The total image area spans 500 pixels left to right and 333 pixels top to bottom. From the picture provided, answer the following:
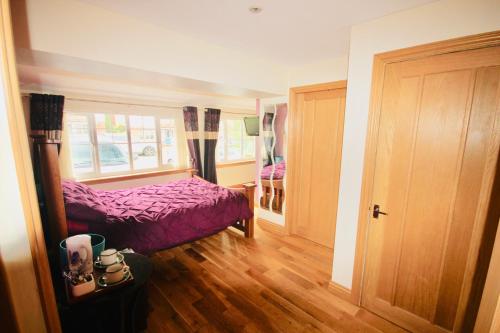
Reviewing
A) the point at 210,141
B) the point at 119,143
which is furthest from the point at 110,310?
the point at 210,141

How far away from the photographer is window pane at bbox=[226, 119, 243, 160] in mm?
5805

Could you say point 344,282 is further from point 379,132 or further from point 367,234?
point 379,132

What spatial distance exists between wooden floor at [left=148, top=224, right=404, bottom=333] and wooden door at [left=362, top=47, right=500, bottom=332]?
1.24 ft

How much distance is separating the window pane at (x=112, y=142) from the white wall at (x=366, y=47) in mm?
3928

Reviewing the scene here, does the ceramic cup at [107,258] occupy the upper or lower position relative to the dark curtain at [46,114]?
lower

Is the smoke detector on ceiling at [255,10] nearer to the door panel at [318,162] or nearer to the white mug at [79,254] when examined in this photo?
the door panel at [318,162]

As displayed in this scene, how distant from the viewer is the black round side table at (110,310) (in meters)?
1.19

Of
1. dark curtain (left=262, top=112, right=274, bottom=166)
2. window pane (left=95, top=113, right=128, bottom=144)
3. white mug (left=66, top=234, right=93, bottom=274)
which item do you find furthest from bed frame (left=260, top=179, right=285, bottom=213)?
window pane (left=95, top=113, right=128, bottom=144)

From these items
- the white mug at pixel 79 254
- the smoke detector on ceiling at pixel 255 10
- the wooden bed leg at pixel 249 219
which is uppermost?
the smoke detector on ceiling at pixel 255 10

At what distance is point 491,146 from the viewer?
1.27m

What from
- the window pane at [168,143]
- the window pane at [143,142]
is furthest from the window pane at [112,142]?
the window pane at [168,143]

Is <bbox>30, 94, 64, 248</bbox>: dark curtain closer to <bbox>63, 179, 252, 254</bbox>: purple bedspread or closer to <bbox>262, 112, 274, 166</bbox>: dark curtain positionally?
<bbox>63, 179, 252, 254</bbox>: purple bedspread

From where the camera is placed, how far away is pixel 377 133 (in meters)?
1.64

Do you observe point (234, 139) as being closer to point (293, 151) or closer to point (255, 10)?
point (293, 151)
